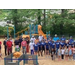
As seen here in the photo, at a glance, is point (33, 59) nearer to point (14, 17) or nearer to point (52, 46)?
point (52, 46)

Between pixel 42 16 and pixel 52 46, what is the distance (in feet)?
48.1

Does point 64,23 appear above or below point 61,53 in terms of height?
above

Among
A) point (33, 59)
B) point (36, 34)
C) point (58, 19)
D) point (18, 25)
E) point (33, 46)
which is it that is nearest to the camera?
point (33, 59)

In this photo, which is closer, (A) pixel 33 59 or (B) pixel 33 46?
(A) pixel 33 59

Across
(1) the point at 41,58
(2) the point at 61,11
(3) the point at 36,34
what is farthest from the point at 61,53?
(2) the point at 61,11

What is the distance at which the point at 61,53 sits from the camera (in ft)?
40.6

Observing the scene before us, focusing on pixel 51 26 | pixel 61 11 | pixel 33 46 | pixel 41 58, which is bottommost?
pixel 41 58

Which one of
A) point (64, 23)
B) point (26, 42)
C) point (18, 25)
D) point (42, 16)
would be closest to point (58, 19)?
point (64, 23)

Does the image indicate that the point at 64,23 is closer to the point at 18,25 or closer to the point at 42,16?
the point at 42,16

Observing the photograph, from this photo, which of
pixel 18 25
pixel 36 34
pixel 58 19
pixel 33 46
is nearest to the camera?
pixel 33 46

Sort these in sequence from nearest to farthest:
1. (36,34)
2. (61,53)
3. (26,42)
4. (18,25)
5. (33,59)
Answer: (33,59) → (61,53) → (26,42) → (36,34) → (18,25)

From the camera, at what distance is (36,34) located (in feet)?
60.4

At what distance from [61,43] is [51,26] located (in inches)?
503

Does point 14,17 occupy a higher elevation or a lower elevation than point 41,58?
higher
